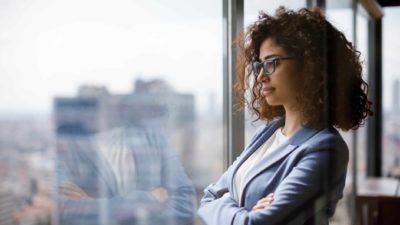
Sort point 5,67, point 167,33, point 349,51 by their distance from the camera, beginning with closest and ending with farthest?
1. point 5,67
2. point 349,51
3. point 167,33

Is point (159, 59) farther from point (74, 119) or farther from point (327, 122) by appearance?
point (327, 122)

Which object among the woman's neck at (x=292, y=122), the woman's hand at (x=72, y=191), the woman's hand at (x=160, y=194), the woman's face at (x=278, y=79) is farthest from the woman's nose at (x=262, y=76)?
the woman's hand at (x=72, y=191)

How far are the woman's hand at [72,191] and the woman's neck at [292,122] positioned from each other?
0.63m

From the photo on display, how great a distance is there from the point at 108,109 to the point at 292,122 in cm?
56

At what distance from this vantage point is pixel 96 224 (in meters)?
1.49

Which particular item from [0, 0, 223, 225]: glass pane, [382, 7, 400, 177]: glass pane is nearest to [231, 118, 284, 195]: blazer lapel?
[0, 0, 223, 225]: glass pane

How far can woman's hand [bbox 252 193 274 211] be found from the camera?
1297 mm

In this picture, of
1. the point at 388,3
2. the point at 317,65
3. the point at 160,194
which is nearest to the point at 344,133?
the point at 317,65

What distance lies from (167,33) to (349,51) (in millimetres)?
567

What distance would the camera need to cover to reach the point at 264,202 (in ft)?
4.29

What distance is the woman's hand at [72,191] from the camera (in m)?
1.43

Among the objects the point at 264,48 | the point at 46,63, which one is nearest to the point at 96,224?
the point at 46,63

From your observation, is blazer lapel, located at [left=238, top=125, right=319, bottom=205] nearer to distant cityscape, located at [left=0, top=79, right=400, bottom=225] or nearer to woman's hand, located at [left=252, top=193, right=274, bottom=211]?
woman's hand, located at [left=252, top=193, right=274, bottom=211]

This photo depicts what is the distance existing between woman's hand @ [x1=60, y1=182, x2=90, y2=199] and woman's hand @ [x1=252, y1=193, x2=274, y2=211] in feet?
1.71
